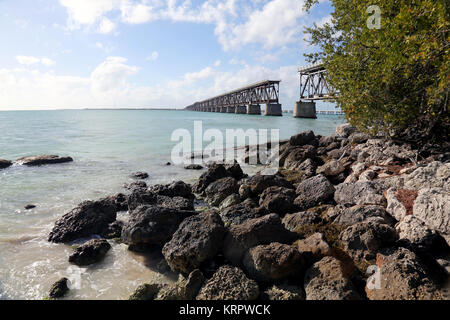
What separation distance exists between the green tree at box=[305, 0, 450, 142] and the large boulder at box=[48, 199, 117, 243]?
7.05 m

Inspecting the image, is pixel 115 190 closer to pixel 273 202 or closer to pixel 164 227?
pixel 164 227

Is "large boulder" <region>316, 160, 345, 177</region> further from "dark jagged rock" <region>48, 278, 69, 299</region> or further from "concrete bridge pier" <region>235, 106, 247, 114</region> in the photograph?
"concrete bridge pier" <region>235, 106, 247, 114</region>

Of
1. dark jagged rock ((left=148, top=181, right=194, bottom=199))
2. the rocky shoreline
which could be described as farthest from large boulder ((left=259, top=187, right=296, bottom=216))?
dark jagged rock ((left=148, top=181, right=194, bottom=199))

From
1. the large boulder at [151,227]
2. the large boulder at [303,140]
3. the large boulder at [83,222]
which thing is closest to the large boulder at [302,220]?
the large boulder at [151,227]

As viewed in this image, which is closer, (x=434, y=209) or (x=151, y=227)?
(x=434, y=209)

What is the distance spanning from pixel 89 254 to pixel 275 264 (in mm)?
3553

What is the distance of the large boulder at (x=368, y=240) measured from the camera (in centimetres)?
383

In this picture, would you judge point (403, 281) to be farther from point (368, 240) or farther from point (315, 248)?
point (315, 248)

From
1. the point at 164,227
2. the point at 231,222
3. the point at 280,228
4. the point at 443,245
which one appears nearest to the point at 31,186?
the point at 164,227

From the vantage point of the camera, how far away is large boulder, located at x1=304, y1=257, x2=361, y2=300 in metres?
3.09

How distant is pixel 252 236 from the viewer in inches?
172

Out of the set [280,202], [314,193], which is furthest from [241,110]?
[280,202]

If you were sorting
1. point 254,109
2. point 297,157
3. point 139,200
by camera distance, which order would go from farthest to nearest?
point 254,109 < point 297,157 < point 139,200

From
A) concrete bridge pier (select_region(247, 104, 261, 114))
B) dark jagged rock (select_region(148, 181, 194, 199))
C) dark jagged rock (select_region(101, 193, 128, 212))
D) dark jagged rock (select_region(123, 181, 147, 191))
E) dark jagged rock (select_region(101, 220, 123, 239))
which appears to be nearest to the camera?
dark jagged rock (select_region(101, 220, 123, 239))
